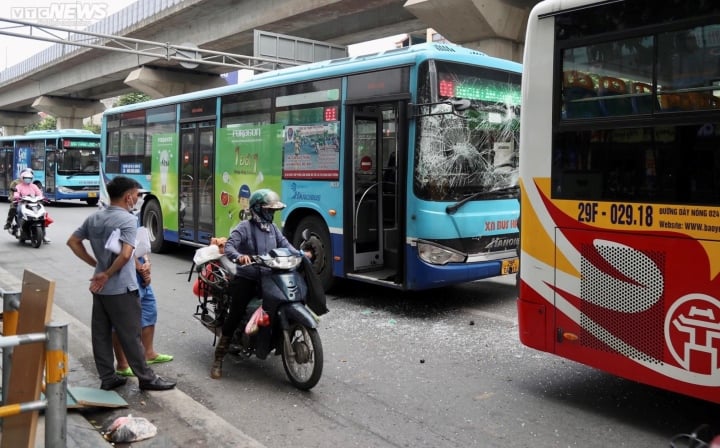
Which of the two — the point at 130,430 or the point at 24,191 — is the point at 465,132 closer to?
the point at 130,430

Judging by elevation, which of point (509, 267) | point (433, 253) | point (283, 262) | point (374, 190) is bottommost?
point (509, 267)

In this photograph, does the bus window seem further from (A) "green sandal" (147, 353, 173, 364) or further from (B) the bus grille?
(A) "green sandal" (147, 353, 173, 364)

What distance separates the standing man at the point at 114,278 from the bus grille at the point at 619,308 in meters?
3.20

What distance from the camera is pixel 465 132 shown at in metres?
7.34

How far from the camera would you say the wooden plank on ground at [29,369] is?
3.08 metres

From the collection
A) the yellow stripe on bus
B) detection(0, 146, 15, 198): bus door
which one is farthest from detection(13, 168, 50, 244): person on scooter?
detection(0, 146, 15, 198): bus door

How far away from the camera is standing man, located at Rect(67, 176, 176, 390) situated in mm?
4562

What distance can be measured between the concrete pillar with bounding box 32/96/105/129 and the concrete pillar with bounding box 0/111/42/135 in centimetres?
1389

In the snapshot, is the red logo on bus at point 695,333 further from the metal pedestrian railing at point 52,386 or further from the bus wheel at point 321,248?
the bus wheel at point 321,248

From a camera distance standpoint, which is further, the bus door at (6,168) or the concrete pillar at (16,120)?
the concrete pillar at (16,120)

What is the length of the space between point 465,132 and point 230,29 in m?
17.8

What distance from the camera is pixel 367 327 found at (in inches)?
274

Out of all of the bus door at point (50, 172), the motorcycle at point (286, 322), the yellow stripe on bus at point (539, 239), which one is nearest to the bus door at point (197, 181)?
the motorcycle at point (286, 322)

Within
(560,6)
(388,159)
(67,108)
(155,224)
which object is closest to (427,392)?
(560,6)
